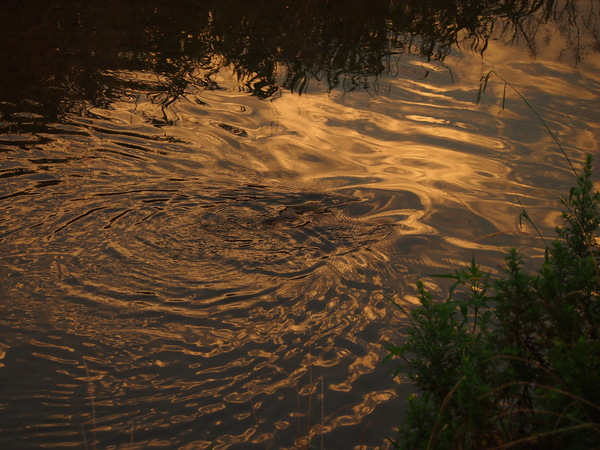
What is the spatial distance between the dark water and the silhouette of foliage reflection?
41 millimetres

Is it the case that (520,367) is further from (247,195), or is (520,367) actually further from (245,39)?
(245,39)

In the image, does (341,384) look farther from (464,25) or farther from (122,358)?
(464,25)

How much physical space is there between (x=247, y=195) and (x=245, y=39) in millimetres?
3904

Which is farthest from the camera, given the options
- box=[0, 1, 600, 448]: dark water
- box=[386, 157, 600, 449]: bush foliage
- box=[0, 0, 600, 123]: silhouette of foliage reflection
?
box=[0, 0, 600, 123]: silhouette of foliage reflection

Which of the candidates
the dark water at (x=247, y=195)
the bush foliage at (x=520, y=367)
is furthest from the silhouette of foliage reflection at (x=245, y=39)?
the bush foliage at (x=520, y=367)

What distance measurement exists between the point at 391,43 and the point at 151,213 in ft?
16.2

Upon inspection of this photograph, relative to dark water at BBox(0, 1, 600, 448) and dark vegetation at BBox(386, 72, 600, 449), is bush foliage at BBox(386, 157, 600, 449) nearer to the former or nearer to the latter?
dark vegetation at BBox(386, 72, 600, 449)

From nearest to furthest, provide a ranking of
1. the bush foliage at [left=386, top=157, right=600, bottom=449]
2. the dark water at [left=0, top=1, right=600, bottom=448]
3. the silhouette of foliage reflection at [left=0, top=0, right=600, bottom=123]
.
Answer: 1. the bush foliage at [left=386, top=157, right=600, bottom=449]
2. the dark water at [left=0, top=1, right=600, bottom=448]
3. the silhouette of foliage reflection at [left=0, top=0, right=600, bottom=123]

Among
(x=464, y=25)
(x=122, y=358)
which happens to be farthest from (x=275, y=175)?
(x=464, y=25)

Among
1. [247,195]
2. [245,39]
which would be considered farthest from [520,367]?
[245,39]

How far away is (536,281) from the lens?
2.52 metres

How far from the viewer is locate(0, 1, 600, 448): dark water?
330 centimetres

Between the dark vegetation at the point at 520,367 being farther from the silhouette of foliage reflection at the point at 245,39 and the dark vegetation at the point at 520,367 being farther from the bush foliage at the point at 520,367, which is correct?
the silhouette of foliage reflection at the point at 245,39

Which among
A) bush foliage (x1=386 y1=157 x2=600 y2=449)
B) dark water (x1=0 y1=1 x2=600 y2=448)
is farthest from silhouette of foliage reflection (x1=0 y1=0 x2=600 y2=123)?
bush foliage (x1=386 y1=157 x2=600 y2=449)
